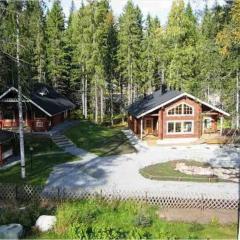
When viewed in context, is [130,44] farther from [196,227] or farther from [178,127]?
[196,227]

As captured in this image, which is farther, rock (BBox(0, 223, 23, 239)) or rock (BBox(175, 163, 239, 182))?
rock (BBox(175, 163, 239, 182))

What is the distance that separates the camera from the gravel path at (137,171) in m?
23.4

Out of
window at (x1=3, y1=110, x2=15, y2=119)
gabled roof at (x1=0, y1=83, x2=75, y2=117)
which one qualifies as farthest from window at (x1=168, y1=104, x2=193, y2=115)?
window at (x1=3, y1=110, x2=15, y2=119)

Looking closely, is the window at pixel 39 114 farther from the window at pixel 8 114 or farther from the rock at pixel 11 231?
the rock at pixel 11 231

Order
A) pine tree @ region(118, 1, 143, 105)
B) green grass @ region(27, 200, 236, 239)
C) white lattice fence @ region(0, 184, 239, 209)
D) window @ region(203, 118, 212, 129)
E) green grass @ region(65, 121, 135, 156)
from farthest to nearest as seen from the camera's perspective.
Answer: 1. pine tree @ region(118, 1, 143, 105)
2. window @ region(203, 118, 212, 129)
3. green grass @ region(65, 121, 135, 156)
4. white lattice fence @ region(0, 184, 239, 209)
5. green grass @ region(27, 200, 236, 239)

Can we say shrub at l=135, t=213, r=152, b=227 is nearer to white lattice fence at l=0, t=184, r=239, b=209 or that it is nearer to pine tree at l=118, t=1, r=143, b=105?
white lattice fence at l=0, t=184, r=239, b=209

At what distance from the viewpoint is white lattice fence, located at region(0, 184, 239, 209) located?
19844mm

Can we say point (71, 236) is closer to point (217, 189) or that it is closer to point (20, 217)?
point (20, 217)

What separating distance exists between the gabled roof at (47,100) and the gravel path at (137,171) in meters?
5.50

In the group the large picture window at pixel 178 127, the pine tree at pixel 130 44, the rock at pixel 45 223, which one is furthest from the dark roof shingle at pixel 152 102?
the rock at pixel 45 223

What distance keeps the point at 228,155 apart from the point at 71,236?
70.1 ft

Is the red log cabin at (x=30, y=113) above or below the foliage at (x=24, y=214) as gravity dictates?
above

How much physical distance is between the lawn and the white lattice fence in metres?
3.28

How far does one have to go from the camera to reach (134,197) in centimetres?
2047
